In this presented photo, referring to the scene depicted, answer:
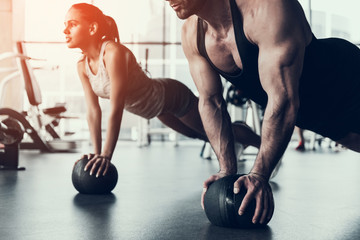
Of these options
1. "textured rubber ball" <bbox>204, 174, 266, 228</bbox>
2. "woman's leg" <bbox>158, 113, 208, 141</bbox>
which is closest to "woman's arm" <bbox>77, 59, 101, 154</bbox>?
"woman's leg" <bbox>158, 113, 208, 141</bbox>

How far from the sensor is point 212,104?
1.22m

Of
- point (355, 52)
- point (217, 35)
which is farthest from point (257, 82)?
point (355, 52)

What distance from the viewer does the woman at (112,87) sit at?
63.6 inches

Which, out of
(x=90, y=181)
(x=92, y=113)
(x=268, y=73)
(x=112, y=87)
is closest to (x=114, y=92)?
(x=112, y=87)

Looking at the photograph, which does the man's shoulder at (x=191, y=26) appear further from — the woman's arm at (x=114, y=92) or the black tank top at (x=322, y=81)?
the woman's arm at (x=114, y=92)

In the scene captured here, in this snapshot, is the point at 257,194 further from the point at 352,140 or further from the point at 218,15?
the point at 352,140

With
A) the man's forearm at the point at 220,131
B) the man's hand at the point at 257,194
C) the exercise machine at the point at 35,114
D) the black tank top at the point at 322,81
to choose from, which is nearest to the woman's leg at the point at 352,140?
the black tank top at the point at 322,81

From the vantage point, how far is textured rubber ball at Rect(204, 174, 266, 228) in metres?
0.96

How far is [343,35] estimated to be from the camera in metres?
6.64

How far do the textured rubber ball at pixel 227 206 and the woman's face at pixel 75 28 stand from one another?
0.91 meters

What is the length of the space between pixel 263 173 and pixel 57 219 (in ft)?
1.76

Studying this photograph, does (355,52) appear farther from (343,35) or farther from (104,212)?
(343,35)

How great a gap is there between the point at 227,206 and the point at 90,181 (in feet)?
2.21

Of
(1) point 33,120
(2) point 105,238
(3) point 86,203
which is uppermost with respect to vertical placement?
(2) point 105,238
